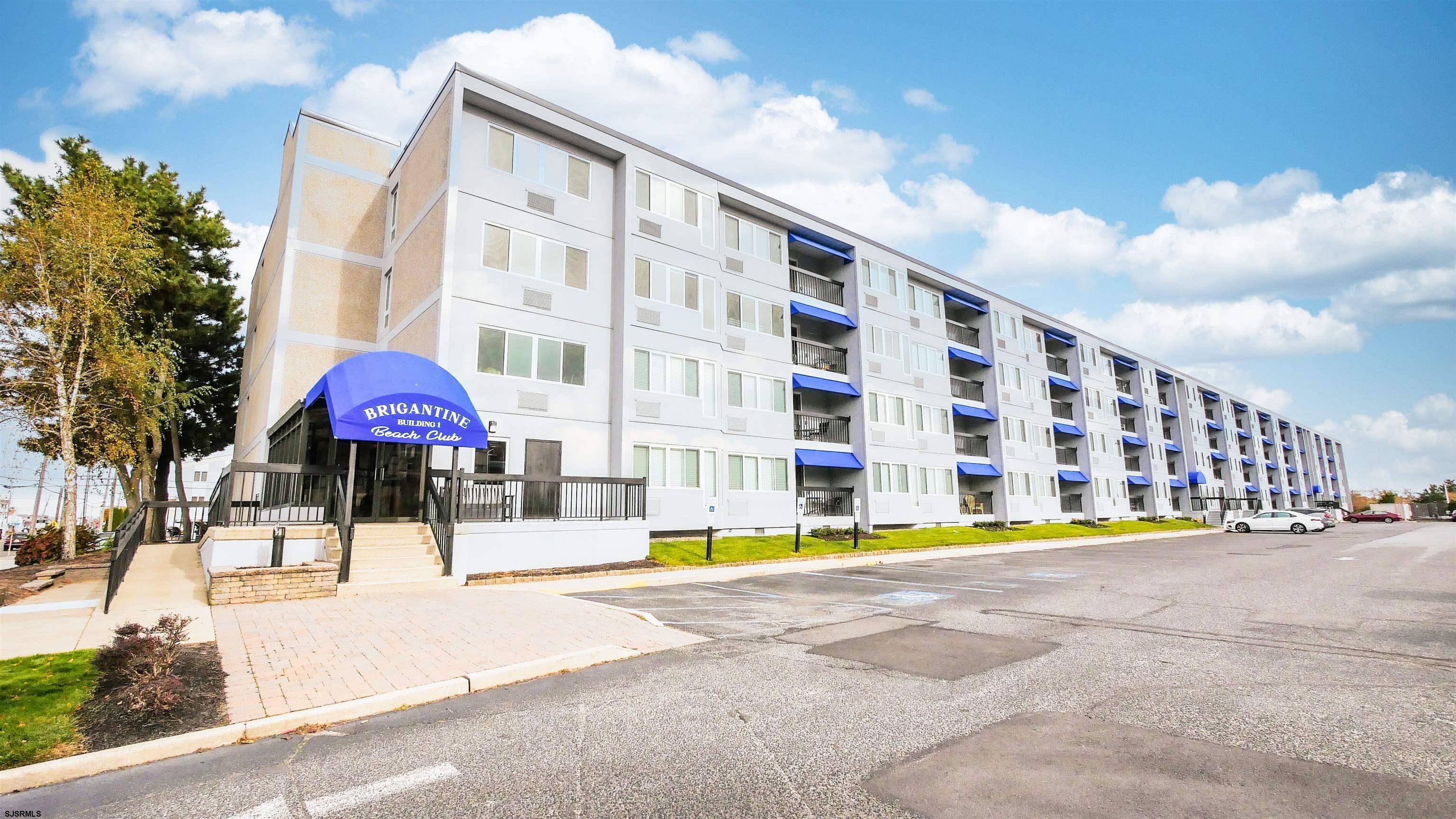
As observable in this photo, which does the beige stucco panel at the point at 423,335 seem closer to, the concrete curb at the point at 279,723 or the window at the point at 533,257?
the window at the point at 533,257

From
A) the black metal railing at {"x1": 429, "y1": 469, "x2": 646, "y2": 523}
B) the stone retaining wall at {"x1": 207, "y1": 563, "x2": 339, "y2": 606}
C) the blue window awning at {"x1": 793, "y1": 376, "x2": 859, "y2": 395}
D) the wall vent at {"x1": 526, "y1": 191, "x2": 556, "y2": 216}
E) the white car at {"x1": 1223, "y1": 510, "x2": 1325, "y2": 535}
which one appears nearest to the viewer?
the stone retaining wall at {"x1": 207, "y1": 563, "x2": 339, "y2": 606}

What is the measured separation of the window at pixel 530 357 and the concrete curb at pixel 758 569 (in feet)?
26.2

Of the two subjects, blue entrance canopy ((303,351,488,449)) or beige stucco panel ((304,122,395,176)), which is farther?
beige stucco panel ((304,122,395,176))

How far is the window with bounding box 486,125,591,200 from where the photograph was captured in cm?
2270

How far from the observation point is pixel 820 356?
33719 mm

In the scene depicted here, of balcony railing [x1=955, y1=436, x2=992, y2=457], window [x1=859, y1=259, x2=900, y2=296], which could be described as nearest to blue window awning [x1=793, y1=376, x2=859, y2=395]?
window [x1=859, y1=259, x2=900, y2=296]

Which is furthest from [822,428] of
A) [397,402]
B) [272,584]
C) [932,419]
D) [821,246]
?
[272,584]

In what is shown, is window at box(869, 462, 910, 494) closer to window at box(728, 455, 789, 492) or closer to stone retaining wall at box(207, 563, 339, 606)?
window at box(728, 455, 789, 492)

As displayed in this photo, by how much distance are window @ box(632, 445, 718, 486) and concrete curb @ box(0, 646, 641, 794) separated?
1524cm

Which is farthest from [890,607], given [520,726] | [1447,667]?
[520,726]

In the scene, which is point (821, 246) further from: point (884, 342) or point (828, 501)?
point (828, 501)

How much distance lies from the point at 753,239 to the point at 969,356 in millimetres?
18339

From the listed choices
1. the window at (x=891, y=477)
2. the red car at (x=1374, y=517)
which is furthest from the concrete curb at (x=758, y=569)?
the red car at (x=1374, y=517)

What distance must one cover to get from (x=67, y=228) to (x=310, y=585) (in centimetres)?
1757
